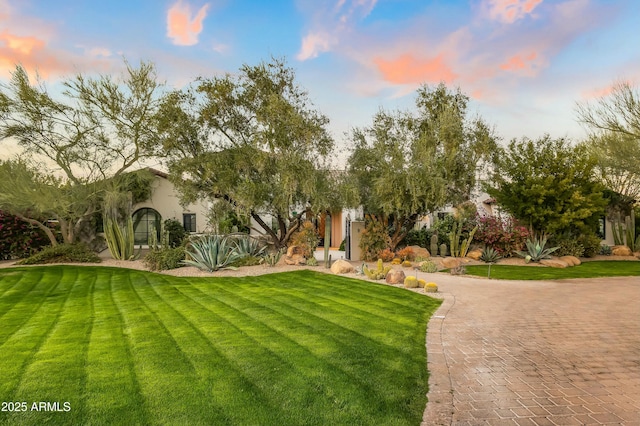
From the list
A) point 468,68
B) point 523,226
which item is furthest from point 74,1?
point 523,226

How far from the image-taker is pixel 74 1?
11055 mm

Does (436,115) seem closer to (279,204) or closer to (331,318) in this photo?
(279,204)

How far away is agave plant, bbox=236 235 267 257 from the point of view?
581 inches

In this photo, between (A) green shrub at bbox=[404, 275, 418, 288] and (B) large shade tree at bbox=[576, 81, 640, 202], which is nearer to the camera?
(A) green shrub at bbox=[404, 275, 418, 288]

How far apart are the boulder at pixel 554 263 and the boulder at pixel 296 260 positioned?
387 inches

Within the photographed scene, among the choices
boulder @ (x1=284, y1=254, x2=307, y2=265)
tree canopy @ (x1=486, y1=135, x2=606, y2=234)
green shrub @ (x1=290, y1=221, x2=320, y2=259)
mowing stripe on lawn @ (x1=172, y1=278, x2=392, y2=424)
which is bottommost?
mowing stripe on lawn @ (x1=172, y1=278, x2=392, y2=424)

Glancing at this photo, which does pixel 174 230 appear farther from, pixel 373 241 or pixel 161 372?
pixel 161 372

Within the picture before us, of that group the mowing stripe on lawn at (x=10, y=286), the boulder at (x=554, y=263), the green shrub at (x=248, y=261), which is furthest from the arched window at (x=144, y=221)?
the boulder at (x=554, y=263)

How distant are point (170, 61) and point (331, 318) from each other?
47.8ft

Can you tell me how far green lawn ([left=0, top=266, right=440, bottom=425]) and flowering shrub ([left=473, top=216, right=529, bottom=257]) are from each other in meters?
10.6

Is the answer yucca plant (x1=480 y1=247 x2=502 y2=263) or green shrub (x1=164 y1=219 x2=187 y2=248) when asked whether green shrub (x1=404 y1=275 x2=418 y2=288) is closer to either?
yucca plant (x1=480 y1=247 x2=502 y2=263)

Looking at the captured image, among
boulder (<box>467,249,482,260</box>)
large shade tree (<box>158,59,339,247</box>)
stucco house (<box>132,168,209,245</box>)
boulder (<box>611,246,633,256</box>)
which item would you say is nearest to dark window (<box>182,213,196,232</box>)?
stucco house (<box>132,168,209,245</box>)

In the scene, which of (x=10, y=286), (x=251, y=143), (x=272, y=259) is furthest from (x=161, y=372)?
(x=251, y=143)

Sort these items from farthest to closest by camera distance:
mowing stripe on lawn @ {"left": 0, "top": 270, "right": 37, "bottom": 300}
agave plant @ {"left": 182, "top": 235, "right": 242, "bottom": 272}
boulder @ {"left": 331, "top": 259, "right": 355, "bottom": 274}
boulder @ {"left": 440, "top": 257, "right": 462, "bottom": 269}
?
1. boulder @ {"left": 440, "top": 257, "right": 462, "bottom": 269}
2. agave plant @ {"left": 182, "top": 235, "right": 242, "bottom": 272}
3. boulder @ {"left": 331, "top": 259, "right": 355, "bottom": 274}
4. mowing stripe on lawn @ {"left": 0, "top": 270, "right": 37, "bottom": 300}
